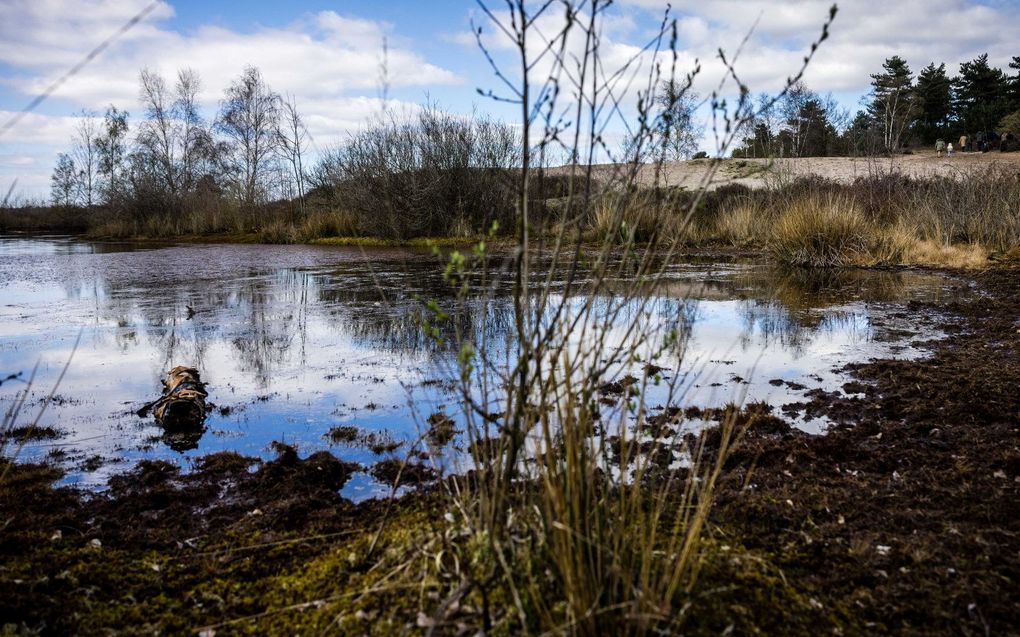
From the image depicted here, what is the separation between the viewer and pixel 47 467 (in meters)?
3.58

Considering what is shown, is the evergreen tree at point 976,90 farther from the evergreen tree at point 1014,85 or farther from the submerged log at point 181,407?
the submerged log at point 181,407

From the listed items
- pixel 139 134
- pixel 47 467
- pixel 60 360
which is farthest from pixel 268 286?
pixel 139 134

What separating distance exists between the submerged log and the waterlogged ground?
0.11 m

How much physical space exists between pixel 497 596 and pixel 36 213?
5287cm

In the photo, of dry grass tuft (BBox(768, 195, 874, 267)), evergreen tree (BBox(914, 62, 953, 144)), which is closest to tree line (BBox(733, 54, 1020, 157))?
evergreen tree (BBox(914, 62, 953, 144))

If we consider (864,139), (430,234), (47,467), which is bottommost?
(47,467)

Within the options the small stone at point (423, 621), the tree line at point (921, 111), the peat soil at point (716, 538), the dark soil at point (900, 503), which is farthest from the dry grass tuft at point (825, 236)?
the tree line at point (921, 111)

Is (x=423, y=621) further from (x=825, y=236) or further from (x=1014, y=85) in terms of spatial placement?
(x=1014, y=85)

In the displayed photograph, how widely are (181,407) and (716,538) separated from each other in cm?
345

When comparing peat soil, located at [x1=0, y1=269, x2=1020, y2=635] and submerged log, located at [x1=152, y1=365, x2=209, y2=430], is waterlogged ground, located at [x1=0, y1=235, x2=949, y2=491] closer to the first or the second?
submerged log, located at [x1=152, y1=365, x2=209, y2=430]

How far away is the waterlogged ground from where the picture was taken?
13.3ft

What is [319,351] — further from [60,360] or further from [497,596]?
[497,596]

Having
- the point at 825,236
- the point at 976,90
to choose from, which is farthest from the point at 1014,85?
the point at 825,236

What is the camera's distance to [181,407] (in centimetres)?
437
